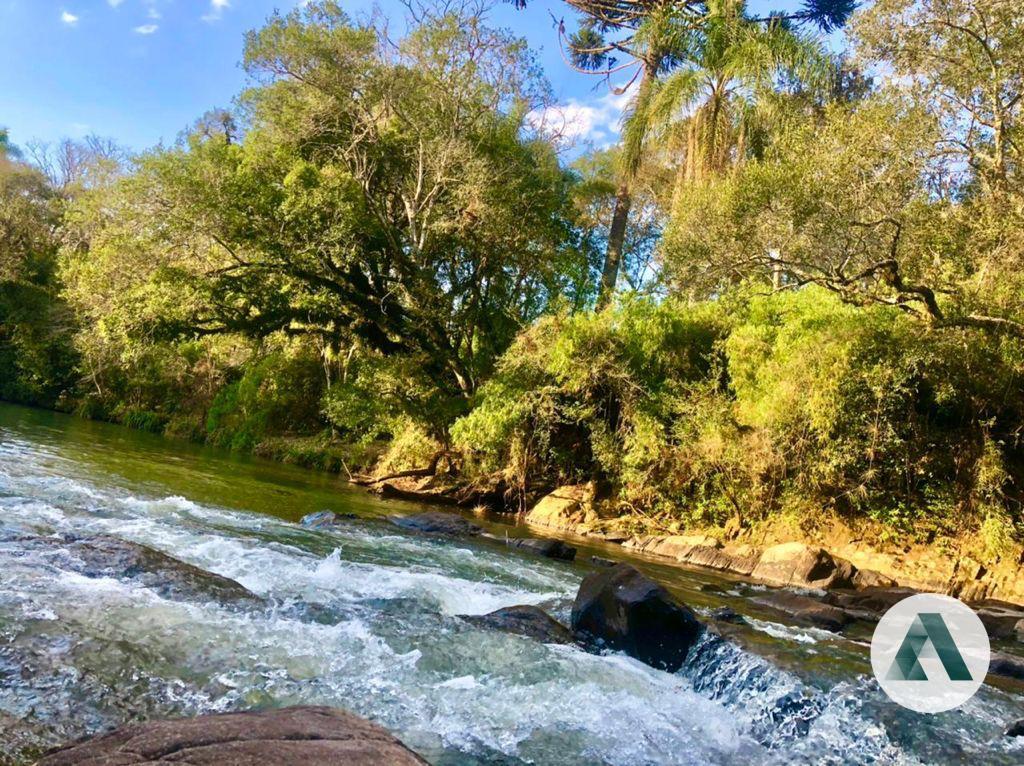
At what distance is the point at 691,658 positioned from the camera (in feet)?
20.4

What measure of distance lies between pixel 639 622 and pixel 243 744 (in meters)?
4.44

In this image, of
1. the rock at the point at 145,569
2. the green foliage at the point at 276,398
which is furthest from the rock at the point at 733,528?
the green foliage at the point at 276,398

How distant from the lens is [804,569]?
41.6ft

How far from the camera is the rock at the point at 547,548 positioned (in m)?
12.0

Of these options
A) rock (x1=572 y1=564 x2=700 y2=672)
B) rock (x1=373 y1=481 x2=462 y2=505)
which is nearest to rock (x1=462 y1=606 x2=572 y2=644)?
rock (x1=572 y1=564 x2=700 y2=672)

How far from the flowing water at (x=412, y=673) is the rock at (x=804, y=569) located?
402 cm

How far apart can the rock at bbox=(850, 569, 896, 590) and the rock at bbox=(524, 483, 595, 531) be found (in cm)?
648

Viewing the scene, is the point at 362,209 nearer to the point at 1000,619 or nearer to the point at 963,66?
the point at 963,66

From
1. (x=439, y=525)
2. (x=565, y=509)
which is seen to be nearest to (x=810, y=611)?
(x=439, y=525)

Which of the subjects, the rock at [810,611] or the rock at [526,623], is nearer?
the rock at [526,623]

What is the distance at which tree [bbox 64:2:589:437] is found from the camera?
A: 17.9m

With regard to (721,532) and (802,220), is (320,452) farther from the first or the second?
(802,220)

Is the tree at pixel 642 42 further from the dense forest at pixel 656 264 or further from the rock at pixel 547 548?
the rock at pixel 547 548

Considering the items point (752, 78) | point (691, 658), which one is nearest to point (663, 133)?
point (752, 78)
